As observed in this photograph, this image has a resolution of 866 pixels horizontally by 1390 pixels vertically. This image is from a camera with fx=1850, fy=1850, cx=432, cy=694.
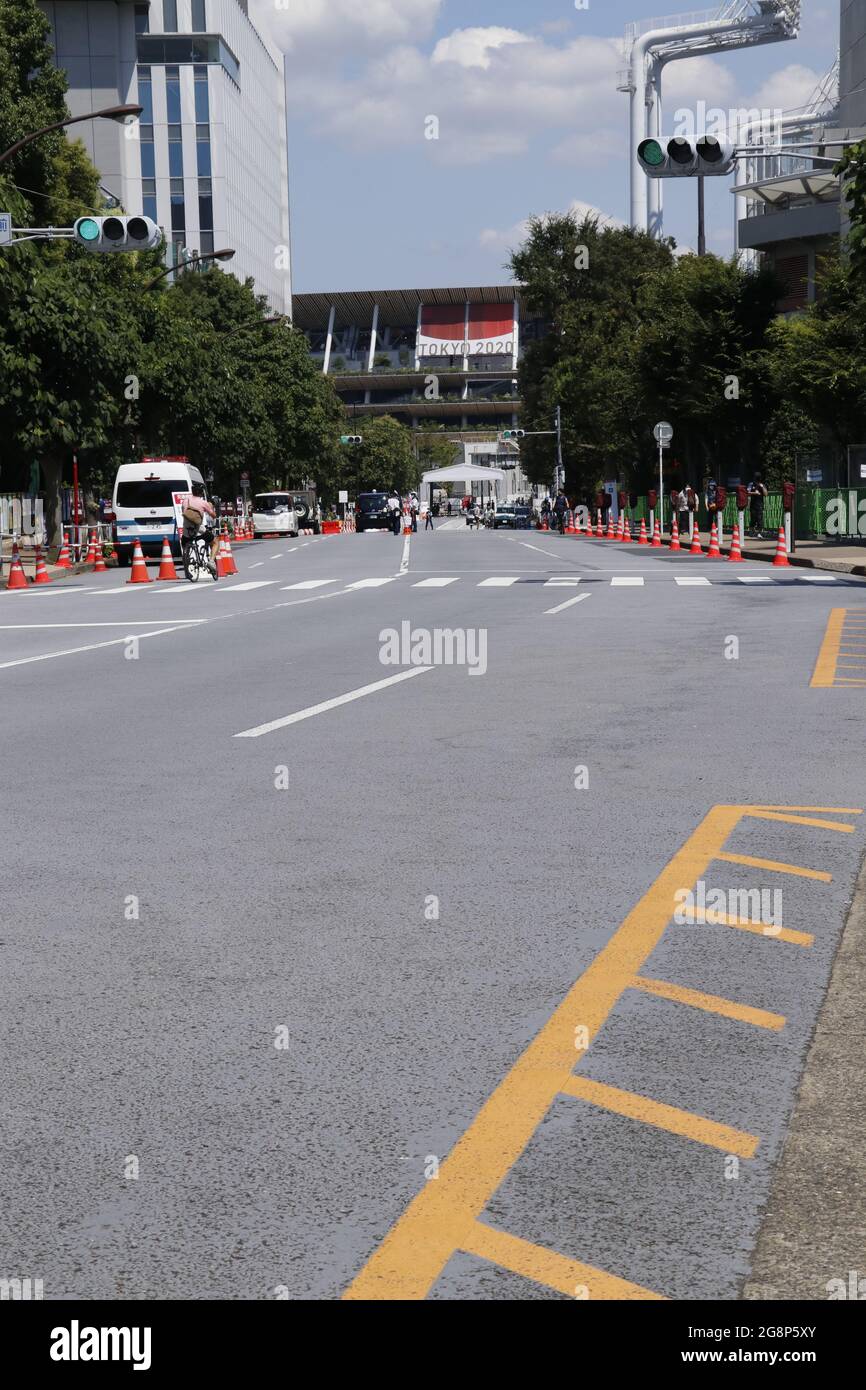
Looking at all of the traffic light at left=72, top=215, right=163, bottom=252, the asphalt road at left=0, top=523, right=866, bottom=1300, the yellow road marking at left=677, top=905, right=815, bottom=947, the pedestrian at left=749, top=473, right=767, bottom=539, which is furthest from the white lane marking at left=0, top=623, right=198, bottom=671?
Result: the pedestrian at left=749, top=473, right=767, bottom=539

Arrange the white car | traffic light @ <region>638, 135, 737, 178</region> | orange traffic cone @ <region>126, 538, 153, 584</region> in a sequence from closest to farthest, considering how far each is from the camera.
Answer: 1. traffic light @ <region>638, 135, 737, 178</region>
2. orange traffic cone @ <region>126, 538, 153, 584</region>
3. the white car

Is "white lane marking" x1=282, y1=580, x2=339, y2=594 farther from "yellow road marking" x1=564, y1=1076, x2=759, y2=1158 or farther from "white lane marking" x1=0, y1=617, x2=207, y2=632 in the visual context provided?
"yellow road marking" x1=564, y1=1076, x2=759, y2=1158

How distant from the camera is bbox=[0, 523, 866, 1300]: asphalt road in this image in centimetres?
365

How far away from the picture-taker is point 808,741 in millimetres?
10633

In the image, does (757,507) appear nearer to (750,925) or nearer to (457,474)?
(750,925)

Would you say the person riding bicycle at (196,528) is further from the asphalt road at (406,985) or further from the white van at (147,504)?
the asphalt road at (406,985)

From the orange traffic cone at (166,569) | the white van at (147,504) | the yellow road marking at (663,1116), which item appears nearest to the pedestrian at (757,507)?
the white van at (147,504)

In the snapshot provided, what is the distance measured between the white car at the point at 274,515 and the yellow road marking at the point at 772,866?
72.2 metres

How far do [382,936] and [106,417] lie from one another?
136ft

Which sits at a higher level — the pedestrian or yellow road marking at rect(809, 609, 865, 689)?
the pedestrian

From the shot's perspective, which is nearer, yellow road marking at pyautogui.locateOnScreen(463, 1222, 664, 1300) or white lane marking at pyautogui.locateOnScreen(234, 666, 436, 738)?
yellow road marking at pyautogui.locateOnScreen(463, 1222, 664, 1300)

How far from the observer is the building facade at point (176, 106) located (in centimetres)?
10600
